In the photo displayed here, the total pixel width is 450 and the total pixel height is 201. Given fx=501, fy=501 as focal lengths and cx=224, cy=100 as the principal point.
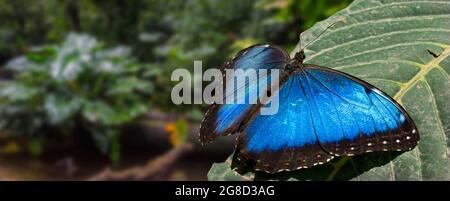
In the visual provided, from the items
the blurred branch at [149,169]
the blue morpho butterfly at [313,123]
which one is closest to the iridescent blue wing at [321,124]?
the blue morpho butterfly at [313,123]

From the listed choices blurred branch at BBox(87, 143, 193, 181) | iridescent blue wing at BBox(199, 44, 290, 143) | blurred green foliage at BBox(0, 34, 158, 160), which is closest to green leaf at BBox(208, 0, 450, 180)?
iridescent blue wing at BBox(199, 44, 290, 143)

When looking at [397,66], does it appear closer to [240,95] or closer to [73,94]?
[240,95]

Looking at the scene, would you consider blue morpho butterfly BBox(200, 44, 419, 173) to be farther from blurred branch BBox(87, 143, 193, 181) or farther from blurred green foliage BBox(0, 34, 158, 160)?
blurred green foliage BBox(0, 34, 158, 160)

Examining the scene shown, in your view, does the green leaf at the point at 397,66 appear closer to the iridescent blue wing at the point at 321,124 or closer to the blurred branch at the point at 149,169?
the iridescent blue wing at the point at 321,124

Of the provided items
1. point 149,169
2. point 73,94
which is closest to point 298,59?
point 149,169
